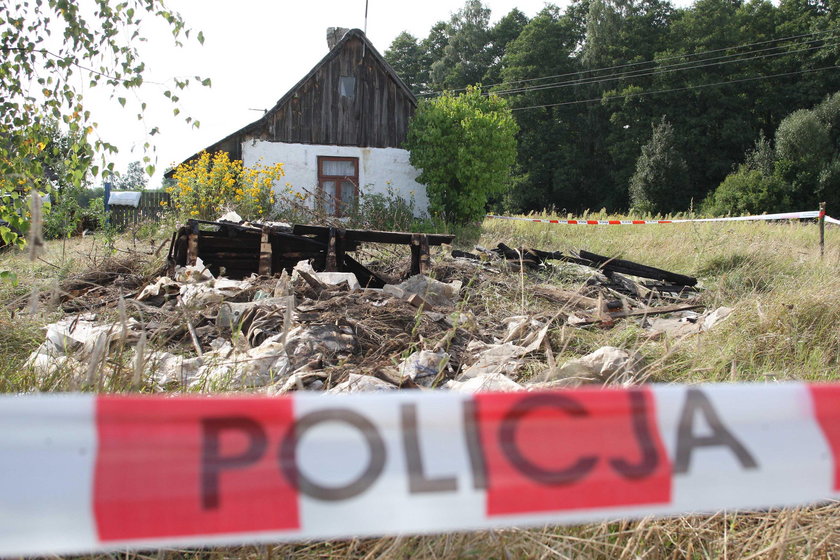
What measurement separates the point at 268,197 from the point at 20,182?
44.2ft

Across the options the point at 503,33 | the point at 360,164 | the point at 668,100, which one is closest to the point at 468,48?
the point at 503,33

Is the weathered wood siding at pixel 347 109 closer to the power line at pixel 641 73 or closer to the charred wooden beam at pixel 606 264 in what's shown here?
the charred wooden beam at pixel 606 264

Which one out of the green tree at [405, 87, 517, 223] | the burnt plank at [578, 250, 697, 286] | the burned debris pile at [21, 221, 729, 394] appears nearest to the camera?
the burned debris pile at [21, 221, 729, 394]

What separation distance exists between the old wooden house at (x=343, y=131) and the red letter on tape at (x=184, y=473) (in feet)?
61.4

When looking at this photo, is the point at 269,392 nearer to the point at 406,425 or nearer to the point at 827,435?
the point at 406,425

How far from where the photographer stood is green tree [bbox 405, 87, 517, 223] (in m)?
19.0

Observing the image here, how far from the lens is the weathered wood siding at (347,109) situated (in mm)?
19984

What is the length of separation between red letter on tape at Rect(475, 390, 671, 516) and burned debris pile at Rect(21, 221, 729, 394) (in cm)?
118

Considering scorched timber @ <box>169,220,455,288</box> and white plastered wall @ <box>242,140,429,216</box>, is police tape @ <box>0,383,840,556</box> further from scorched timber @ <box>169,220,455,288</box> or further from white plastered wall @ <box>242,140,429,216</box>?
white plastered wall @ <box>242,140,429,216</box>

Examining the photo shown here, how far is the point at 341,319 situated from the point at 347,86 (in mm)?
16383

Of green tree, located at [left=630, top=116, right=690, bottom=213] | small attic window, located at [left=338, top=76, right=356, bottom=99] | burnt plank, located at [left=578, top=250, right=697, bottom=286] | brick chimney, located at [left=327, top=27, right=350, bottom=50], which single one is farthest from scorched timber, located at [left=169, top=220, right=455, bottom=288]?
green tree, located at [left=630, top=116, right=690, bottom=213]

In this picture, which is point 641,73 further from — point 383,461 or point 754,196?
point 383,461

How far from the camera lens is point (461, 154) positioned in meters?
18.7

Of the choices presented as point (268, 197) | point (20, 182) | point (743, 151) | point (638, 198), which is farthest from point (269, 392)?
point (743, 151)
